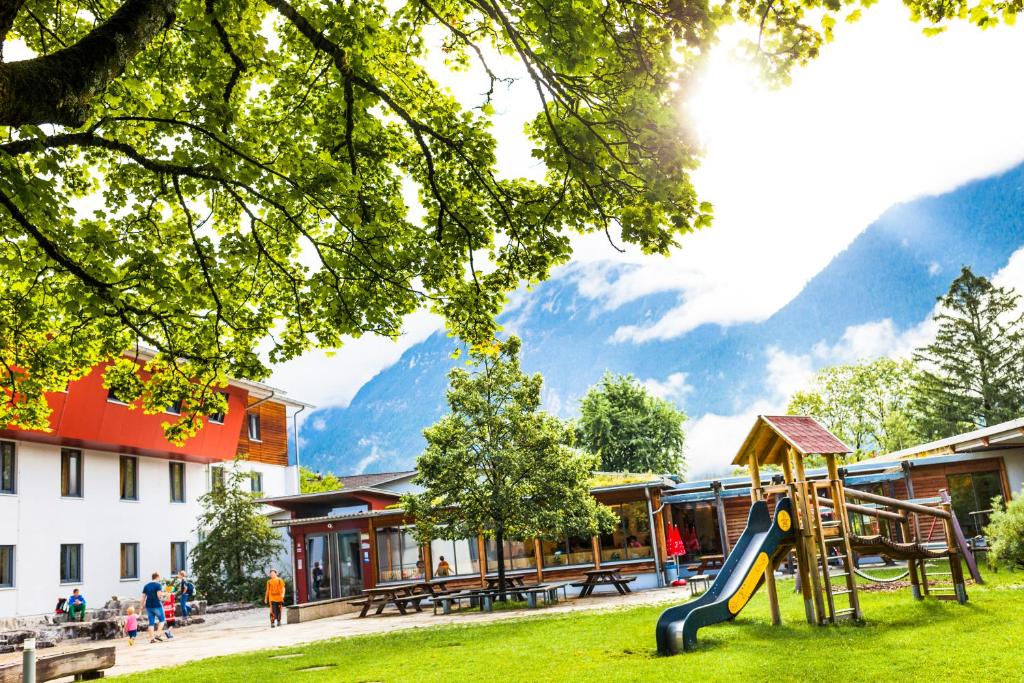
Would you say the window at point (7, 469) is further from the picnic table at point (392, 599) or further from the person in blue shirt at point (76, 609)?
the picnic table at point (392, 599)

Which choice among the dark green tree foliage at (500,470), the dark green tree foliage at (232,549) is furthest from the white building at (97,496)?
the dark green tree foliage at (500,470)

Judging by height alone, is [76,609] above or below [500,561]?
below

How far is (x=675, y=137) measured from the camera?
23.4 ft

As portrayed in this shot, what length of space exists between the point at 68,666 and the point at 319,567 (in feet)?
70.9

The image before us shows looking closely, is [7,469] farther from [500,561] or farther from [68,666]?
[68,666]

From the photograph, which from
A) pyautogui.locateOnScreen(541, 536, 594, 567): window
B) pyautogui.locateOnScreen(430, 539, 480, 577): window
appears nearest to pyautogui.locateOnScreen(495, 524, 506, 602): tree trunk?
pyautogui.locateOnScreen(541, 536, 594, 567): window

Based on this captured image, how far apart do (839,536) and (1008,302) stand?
50.9 m

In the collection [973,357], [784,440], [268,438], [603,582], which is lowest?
[603,582]

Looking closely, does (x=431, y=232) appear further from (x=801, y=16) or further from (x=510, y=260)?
(x=801, y=16)

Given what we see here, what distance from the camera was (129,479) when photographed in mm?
32500

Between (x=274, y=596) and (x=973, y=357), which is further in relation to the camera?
(x=973, y=357)

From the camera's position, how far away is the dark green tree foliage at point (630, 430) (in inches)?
2413

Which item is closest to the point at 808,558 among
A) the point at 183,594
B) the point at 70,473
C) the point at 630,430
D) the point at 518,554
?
the point at 518,554

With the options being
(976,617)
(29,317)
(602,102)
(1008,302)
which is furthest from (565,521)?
(1008,302)
